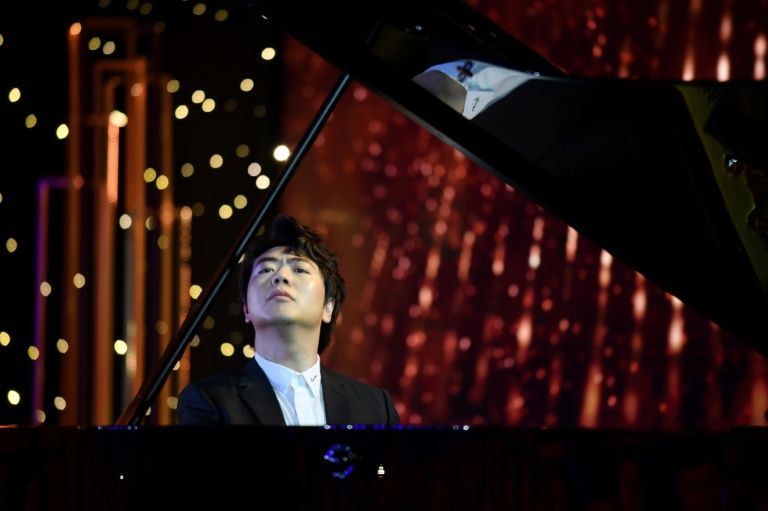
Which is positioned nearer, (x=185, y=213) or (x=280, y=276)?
(x=280, y=276)

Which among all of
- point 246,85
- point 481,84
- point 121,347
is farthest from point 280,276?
point 246,85

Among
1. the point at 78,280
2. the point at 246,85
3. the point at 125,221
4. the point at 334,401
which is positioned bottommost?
the point at 334,401

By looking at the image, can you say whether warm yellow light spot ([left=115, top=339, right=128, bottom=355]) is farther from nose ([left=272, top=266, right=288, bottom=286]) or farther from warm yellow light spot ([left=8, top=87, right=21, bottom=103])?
nose ([left=272, top=266, right=288, bottom=286])

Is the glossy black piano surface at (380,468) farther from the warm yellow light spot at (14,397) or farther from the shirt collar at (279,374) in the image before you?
the warm yellow light spot at (14,397)

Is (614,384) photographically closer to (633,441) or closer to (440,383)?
(440,383)

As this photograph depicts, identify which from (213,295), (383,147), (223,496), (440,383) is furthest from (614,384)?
(223,496)

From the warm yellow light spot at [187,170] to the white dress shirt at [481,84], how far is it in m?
1.97

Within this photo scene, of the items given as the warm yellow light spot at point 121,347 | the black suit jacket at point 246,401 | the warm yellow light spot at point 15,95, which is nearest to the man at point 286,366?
the black suit jacket at point 246,401

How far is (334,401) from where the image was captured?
1.58m

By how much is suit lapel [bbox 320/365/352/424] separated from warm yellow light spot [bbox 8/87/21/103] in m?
1.91

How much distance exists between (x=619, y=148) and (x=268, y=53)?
2082mm

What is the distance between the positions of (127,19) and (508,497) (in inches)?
94.3

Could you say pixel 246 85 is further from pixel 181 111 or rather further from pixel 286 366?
pixel 286 366

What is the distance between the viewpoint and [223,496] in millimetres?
1102
